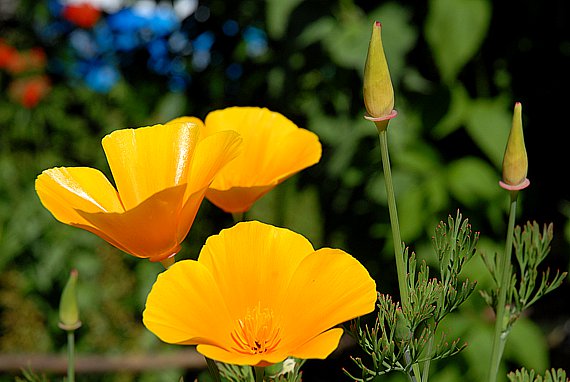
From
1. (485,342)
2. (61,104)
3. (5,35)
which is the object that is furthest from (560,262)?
(5,35)

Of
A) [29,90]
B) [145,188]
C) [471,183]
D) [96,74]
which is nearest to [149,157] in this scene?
[145,188]

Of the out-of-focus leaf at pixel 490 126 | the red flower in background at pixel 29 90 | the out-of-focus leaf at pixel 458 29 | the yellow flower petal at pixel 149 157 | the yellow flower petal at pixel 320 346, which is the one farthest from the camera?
the red flower in background at pixel 29 90

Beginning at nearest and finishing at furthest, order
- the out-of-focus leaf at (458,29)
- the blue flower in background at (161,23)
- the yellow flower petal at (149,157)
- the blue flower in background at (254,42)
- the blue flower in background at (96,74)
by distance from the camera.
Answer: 1. the yellow flower petal at (149,157)
2. the out-of-focus leaf at (458,29)
3. the blue flower in background at (254,42)
4. the blue flower in background at (161,23)
5. the blue flower in background at (96,74)

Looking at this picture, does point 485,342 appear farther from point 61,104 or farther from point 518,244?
point 61,104

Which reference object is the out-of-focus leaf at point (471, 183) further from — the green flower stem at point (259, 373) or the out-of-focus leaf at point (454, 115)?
the green flower stem at point (259, 373)

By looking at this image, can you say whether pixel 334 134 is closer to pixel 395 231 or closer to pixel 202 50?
pixel 202 50

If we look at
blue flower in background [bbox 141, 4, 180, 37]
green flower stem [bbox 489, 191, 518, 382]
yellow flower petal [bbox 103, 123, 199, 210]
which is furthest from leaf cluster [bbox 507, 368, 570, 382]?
blue flower in background [bbox 141, 4, 180, 37]

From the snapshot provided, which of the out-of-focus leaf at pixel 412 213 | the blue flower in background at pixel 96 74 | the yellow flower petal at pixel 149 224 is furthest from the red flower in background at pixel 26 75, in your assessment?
the yellow flower petal at pixel 149 224
